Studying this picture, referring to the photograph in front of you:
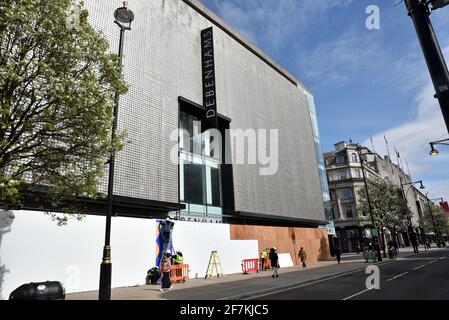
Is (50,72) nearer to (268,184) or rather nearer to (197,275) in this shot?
(197,275)

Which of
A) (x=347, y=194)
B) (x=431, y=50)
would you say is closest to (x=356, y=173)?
(x=347, y=194)

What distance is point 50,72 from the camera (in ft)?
29.2

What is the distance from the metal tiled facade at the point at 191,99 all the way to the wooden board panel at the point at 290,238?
1843 millimetres

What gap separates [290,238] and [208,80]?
17340mm

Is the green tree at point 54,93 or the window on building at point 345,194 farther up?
the window on building at point 345,194

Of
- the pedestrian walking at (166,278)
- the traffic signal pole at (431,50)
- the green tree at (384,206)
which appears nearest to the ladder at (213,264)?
the pedestrian walking at (166,278)

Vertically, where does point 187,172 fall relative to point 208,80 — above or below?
below

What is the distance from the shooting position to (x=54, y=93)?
9.32 meters

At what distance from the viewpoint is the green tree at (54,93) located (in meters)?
8.95

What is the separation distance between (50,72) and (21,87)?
58.0 inches

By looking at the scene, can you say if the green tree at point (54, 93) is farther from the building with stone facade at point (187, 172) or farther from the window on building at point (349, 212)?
the window on building at point (349, 212)

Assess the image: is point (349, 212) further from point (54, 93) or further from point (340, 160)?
point (54, 93)
